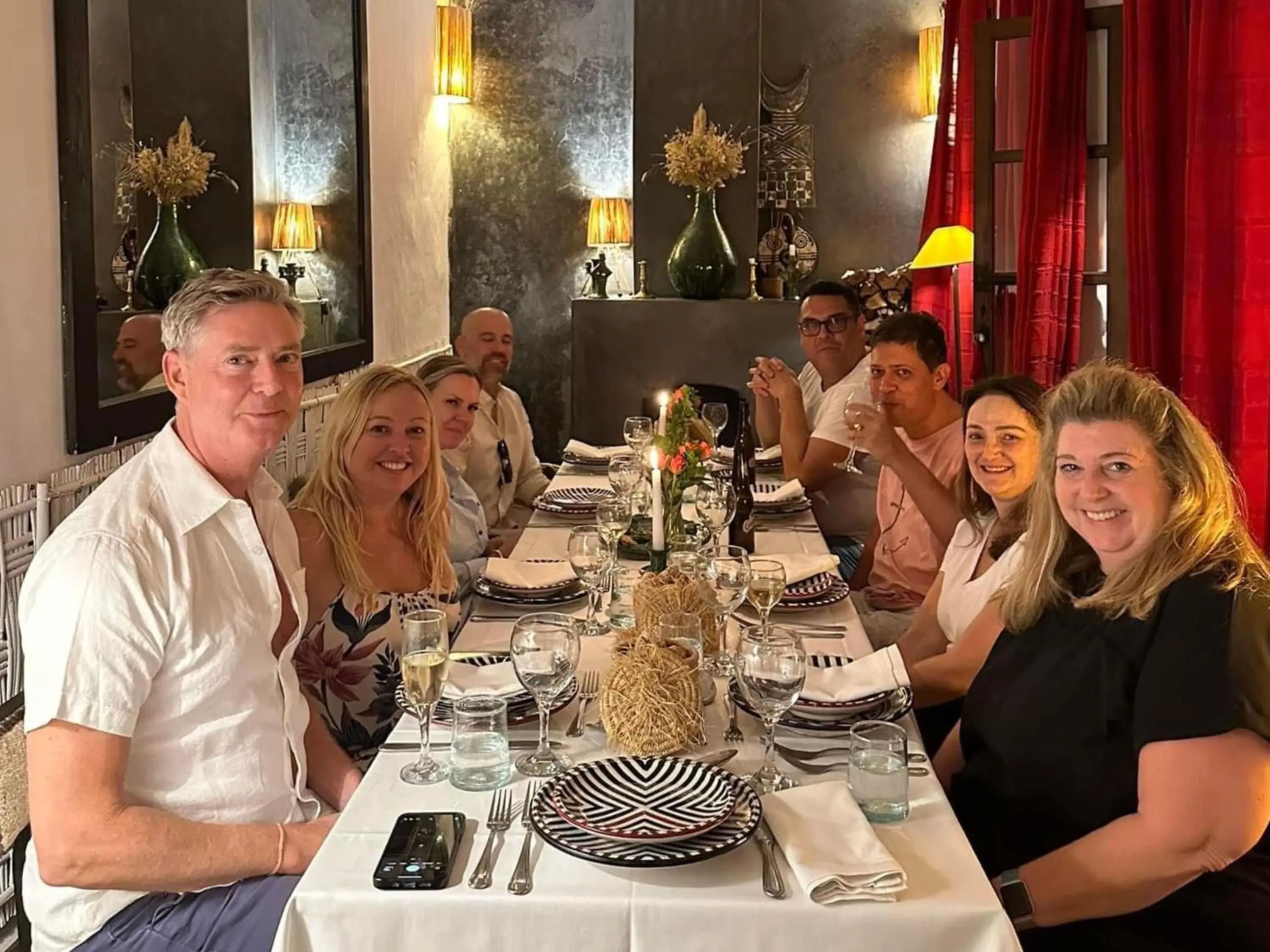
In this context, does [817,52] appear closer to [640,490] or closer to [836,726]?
[640,490]

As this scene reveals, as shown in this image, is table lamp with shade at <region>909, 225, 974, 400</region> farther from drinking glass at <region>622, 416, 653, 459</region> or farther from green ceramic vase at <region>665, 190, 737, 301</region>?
drinking glass at <region>622, 416, 653, 459</region>

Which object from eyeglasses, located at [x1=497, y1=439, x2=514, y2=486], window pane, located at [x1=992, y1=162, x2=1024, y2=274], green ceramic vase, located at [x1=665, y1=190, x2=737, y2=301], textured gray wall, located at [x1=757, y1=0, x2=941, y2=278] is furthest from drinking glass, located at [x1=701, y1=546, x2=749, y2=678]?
textured gray wall, located at [x1=757, y1=0, x2=941, y2=278]

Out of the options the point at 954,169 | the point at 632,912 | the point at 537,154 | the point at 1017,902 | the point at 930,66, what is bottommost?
the point at 1017,902

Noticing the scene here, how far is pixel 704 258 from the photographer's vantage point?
20.5ft

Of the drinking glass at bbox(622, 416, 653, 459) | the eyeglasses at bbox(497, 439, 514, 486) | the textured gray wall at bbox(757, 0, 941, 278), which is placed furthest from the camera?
the textured gray wall at bbox(757, 0, 941, 278)

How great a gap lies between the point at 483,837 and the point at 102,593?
0.55 metres

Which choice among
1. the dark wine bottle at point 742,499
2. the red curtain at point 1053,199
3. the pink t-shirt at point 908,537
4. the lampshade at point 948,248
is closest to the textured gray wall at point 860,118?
the lampshade at point 948,248

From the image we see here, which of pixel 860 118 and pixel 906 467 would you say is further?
pixel 860 118

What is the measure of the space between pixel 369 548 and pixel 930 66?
520 centimetres

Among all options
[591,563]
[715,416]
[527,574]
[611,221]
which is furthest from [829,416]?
[611,221]

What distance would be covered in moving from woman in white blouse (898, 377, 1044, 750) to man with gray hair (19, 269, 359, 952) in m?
1.15

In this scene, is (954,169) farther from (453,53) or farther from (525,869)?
(525,869)

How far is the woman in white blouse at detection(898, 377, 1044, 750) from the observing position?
2193 millimetres

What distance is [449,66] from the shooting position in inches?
249
